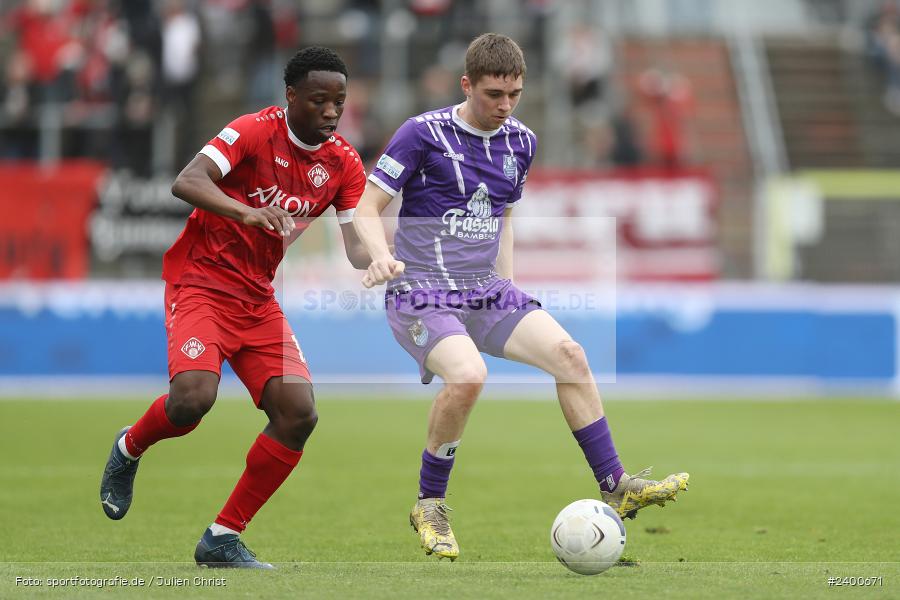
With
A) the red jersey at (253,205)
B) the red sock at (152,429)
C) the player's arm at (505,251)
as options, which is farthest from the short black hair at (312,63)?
the red sock at (152,429)

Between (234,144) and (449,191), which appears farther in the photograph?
(449,191)

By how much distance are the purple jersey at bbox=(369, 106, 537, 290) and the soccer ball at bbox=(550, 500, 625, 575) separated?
1.46 m

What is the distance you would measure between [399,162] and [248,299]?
3.36 ft

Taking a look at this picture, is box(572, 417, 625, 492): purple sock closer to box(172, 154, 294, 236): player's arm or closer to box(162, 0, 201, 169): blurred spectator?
box(172, 154, 294, 236): player's arm

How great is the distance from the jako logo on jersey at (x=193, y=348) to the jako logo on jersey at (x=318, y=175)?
3.31ft

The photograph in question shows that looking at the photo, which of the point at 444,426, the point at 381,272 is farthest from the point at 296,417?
the point at 381,272

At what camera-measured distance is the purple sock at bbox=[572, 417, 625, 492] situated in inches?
279

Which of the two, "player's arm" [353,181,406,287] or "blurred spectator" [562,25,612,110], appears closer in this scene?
"player's arm" [353,181,406,287]

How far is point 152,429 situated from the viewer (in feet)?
22.6

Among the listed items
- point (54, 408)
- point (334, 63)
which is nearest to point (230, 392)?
point (54, 408)

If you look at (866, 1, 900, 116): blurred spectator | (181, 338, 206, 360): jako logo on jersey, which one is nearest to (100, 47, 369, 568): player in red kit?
(181, 338, 206, 360): jako logo on jersey

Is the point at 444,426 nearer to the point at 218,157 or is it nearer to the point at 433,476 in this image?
the point at 433,476

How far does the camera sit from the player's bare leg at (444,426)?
692cm

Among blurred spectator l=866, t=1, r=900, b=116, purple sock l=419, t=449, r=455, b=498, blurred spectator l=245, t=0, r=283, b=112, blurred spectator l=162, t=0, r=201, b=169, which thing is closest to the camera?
purple sock l=419, t=449, r=455, b=498
